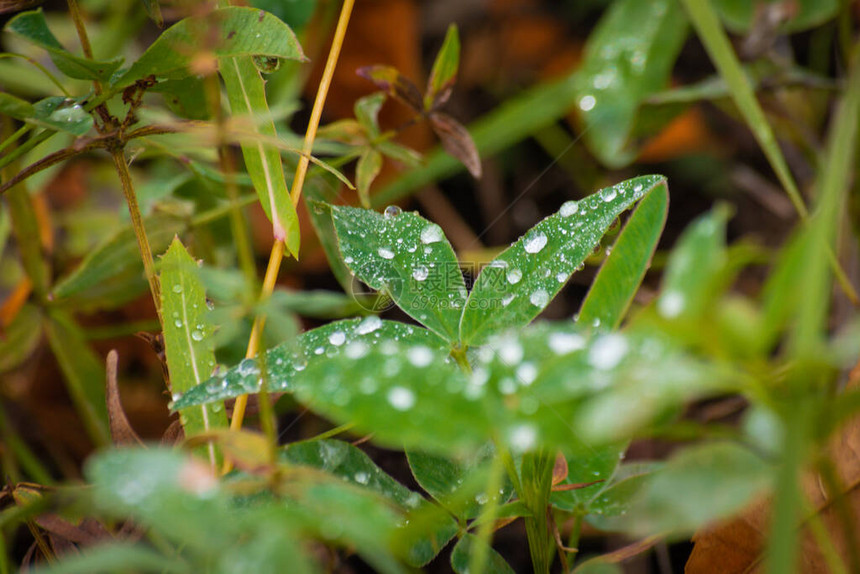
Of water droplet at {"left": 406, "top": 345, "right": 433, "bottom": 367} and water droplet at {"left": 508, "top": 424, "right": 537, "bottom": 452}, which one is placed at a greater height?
water droplet at {"left": 406, "top": 345, "right": 433, "bottom": 367}

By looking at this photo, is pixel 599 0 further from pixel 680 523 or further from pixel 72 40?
pixel 680 523

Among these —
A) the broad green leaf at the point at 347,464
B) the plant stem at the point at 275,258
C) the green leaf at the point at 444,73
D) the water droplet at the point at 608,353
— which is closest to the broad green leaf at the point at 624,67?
the green leaf at the point at 444,73

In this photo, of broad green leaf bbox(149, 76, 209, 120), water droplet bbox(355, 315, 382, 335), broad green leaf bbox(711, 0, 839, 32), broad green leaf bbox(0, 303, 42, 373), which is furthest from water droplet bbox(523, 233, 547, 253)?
broad green leaf bbox(711, 0, 839, 32)

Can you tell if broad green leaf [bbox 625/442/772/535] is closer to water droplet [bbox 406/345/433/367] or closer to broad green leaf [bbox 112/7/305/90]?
water droplet [bbox 406/345/433/367]

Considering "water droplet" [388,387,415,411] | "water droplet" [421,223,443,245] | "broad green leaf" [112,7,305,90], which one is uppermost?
"broad green leaf" [112,7,305,90]

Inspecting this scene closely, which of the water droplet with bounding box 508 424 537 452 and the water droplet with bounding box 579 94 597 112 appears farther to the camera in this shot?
the water droplet with bounding box 579 94 597 112

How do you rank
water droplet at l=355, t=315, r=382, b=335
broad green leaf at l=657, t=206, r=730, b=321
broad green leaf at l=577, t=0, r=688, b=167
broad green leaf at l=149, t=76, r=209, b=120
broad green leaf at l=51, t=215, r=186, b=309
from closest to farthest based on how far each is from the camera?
broad green leaf at l=657, t=206, r=730, b=321 < water droplet at l=355, t=315, r=382, b=335 < broad green leaf at l=149, t=76, r=209, b=120 < broad green leaf at l=51, t=215, r=186, b=309 < broad green leaf at l=577, t=0, r=688, b=167

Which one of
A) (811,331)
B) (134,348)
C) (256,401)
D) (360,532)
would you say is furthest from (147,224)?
(811,331)
